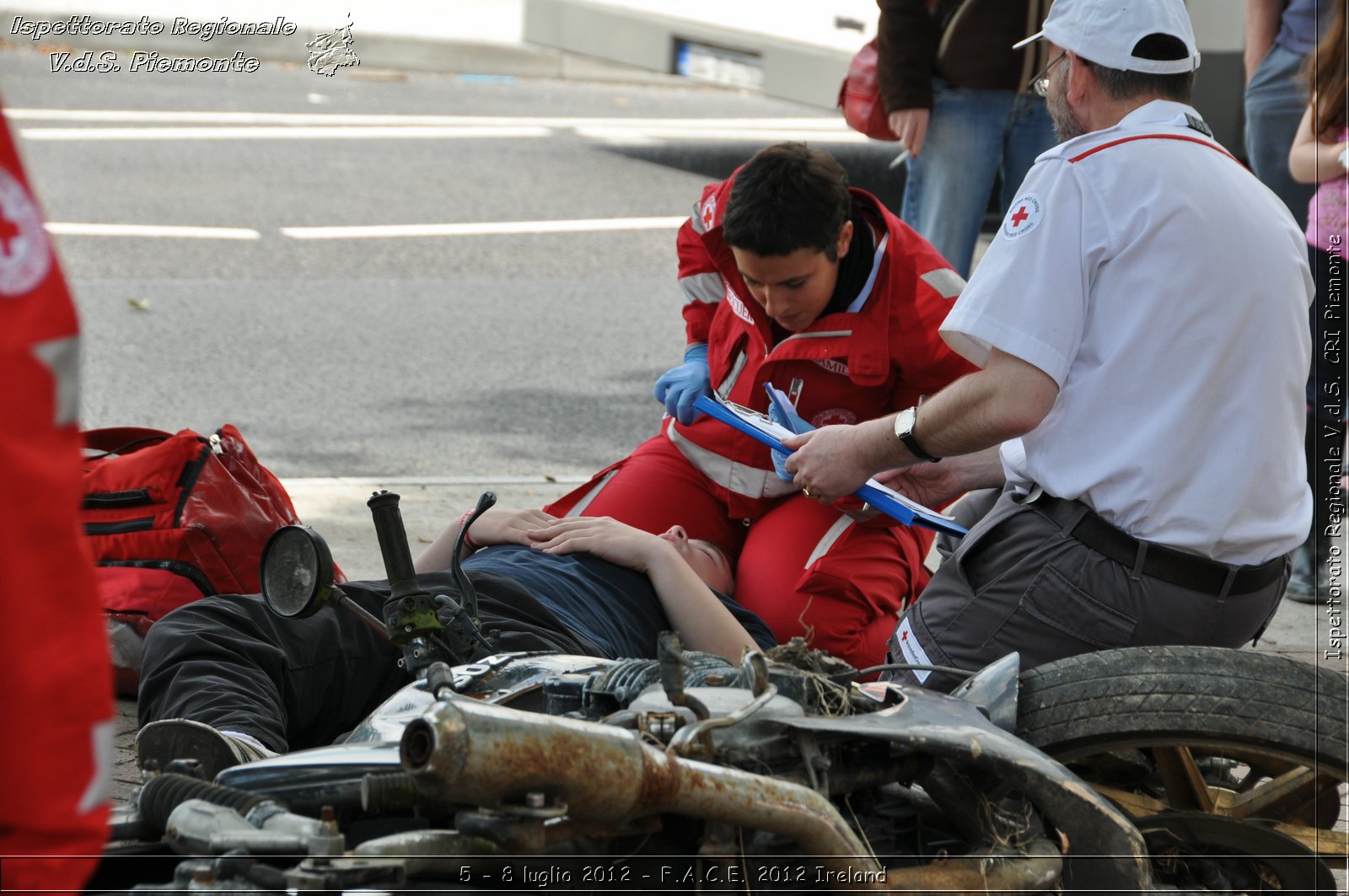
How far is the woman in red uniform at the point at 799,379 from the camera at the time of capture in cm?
360

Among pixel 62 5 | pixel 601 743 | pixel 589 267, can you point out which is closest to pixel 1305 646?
pixel 601 743

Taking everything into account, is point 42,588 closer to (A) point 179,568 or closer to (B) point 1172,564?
(B) point 1172,564

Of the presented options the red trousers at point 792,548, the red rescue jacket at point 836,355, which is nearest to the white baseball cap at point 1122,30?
the red rescue jacket at point 836,355

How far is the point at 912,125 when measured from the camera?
16.6 feet

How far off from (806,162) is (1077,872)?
6.93 feet

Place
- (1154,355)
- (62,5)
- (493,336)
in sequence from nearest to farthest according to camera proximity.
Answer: (1154,355), (493,336), (62,5)

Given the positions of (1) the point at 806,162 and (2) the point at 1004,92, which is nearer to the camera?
(1) the point at 806,162

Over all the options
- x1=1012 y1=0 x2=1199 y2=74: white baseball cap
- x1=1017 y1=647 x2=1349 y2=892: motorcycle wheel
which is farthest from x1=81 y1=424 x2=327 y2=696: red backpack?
x1=1012 y1=0 x2=1199 y2=74: white baseball cap

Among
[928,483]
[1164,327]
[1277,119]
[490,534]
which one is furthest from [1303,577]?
[490,534]

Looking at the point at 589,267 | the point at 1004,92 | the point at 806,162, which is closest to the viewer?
the point at 806,162

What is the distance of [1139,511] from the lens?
8.61 ft

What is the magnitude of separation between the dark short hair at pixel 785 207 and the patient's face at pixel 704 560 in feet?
2.39

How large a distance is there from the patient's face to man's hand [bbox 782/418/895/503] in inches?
22.5

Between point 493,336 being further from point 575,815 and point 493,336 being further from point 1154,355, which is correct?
point 575,815
